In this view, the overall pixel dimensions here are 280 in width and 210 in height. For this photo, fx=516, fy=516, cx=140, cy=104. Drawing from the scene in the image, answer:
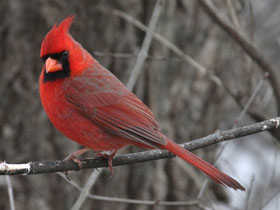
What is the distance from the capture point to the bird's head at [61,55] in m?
3.11

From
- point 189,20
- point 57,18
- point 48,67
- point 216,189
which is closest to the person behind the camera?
point 48,67

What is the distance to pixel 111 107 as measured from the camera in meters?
3.33

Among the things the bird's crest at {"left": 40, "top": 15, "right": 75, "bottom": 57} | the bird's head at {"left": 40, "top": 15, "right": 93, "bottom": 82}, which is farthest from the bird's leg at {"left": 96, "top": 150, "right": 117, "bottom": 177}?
the bird's crest at {"left": 40, "top": 15, "right": 75, "bottom": 57}

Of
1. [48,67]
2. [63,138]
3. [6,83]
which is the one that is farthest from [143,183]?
[48,67]

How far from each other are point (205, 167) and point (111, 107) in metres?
0.82

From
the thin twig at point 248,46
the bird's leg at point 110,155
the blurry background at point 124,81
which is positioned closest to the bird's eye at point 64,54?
the bird's leg at point 110,155

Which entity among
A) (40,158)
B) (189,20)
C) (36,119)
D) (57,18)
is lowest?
(40,158)

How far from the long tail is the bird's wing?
0.28 ft

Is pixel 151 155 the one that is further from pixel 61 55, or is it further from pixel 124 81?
pixel 124 81

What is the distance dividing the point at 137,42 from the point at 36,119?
3.60 ft

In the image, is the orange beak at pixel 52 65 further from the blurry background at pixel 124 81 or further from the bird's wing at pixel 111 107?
the blurry background at pixel 124 81

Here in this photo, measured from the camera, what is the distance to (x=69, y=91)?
3.23 m

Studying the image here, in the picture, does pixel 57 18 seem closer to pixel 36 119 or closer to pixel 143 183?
pixel 36 119

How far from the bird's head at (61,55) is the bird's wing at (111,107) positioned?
0.07m
